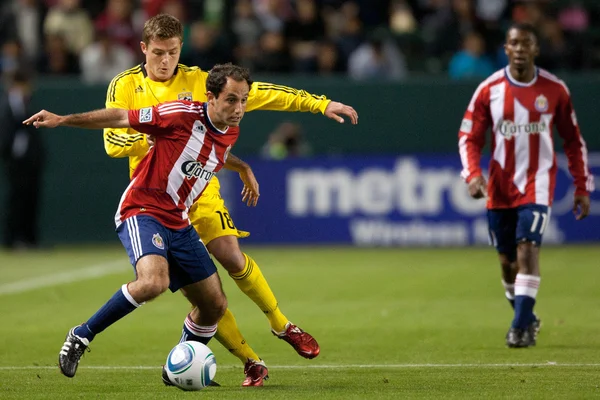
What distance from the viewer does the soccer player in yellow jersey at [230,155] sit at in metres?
7.77

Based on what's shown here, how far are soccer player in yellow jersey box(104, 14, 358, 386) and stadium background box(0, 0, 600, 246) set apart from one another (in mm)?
9771

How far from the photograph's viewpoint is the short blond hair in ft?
25.7

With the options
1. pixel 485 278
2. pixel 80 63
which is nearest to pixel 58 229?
pixel 80 63

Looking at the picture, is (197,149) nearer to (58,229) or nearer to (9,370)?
(9,370)

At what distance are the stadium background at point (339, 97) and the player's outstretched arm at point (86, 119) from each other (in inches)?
428

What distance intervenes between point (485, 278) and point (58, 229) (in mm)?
7692

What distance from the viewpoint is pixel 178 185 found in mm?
7371

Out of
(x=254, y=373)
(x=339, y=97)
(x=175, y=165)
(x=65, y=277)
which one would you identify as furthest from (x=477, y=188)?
(x=339, y=97)

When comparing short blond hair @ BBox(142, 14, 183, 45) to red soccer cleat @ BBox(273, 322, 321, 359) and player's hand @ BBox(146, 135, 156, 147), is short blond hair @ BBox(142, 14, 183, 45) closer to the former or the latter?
player's hand @ BBox(146, 135, 156, 147)

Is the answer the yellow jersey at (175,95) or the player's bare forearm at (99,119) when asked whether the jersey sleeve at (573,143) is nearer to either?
the yellow jersey at (175,95)

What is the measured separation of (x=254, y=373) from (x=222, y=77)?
1.88 metres

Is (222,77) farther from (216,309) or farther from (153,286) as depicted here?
(216,309)

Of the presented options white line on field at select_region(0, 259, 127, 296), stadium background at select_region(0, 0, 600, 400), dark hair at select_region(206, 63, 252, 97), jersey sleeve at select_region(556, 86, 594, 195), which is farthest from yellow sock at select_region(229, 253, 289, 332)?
white line on field at select_region(0, 259, 127, 296)

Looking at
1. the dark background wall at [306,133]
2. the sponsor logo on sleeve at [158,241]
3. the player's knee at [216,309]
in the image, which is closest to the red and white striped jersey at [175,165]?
the sponsor logo on sleeve at [158,241]
